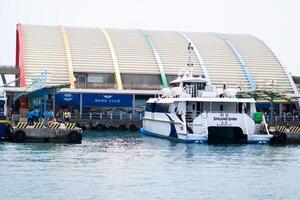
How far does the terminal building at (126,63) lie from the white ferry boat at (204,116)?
1969 cm

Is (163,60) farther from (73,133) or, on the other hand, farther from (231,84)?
(73,133)

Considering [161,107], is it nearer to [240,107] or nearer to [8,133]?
[240,107]

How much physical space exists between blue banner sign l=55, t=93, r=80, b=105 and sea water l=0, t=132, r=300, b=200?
30.5 m

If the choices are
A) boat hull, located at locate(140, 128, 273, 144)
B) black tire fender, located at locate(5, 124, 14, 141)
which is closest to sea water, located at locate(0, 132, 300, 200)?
boat hull, located at locate(140, 128, 273, 144)

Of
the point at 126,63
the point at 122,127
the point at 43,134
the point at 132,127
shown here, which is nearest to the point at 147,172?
the point at 43,134

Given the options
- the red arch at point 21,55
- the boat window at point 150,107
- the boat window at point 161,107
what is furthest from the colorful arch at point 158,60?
the boat window at point 161,107

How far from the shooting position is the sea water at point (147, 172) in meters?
32.9

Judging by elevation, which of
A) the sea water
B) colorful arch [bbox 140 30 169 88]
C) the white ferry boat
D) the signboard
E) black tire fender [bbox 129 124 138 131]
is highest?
colorful arch [bbox 140 30 169 88]

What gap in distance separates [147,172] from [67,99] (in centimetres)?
4818

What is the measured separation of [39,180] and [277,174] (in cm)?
1304

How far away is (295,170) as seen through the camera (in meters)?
41.8

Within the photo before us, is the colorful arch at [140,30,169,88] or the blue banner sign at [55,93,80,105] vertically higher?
the colorful arch at [140,30,169,88]

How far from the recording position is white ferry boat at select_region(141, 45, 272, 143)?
58281mm

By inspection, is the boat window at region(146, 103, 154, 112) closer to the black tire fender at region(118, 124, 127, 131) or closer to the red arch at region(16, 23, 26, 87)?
the black tire fender at region(118, 124, 127, 131)
